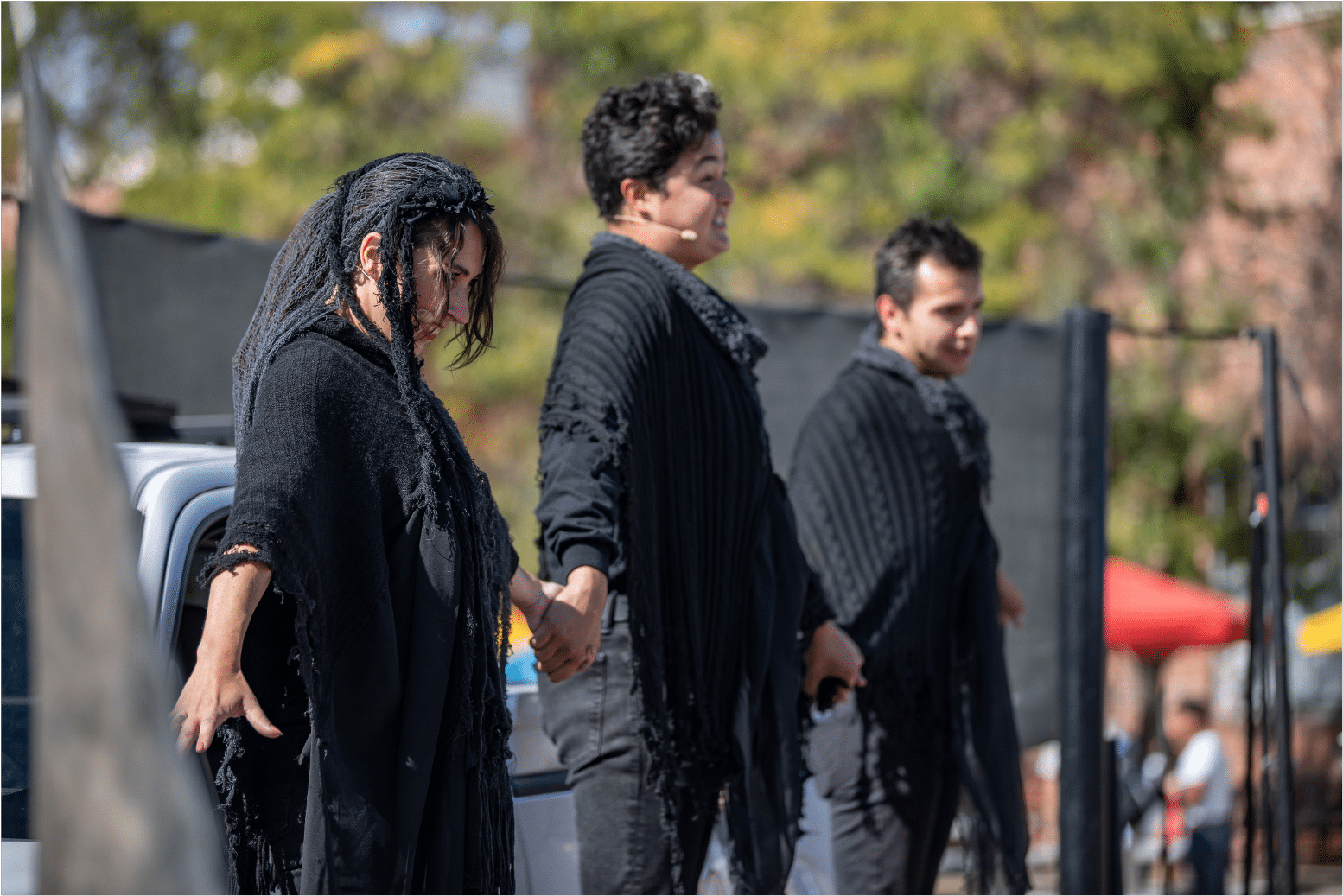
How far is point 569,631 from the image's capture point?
2266 millimetres

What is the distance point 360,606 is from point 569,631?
0.49 meters

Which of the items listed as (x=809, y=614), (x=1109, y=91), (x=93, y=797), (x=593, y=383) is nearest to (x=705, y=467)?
(x=593, y=383)

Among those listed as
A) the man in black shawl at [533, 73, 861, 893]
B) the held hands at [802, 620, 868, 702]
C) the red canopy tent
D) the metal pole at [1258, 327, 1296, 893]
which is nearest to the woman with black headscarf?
the man in black shawl at [533, 73, 861, 893]

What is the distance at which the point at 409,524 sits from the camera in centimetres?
190

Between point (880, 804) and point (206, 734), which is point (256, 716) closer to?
point (206, 734)

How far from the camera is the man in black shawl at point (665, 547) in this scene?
244 cm

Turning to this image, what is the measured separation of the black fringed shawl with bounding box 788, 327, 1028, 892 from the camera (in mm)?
3449

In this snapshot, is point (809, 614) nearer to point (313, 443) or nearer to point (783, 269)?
point (313, 443)

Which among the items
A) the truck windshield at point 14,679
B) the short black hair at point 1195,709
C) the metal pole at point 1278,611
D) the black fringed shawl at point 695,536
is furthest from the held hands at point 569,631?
the short black hair at point 1195,709

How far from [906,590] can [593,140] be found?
133 centimetres

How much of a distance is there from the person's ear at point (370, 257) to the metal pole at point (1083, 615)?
261cm

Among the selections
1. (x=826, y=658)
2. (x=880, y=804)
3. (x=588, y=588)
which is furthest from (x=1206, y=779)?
(x=588, y=588)

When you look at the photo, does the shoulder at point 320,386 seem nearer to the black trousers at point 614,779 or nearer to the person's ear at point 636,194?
the black trousers at point 614,779

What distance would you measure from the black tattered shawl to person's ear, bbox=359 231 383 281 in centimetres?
10
